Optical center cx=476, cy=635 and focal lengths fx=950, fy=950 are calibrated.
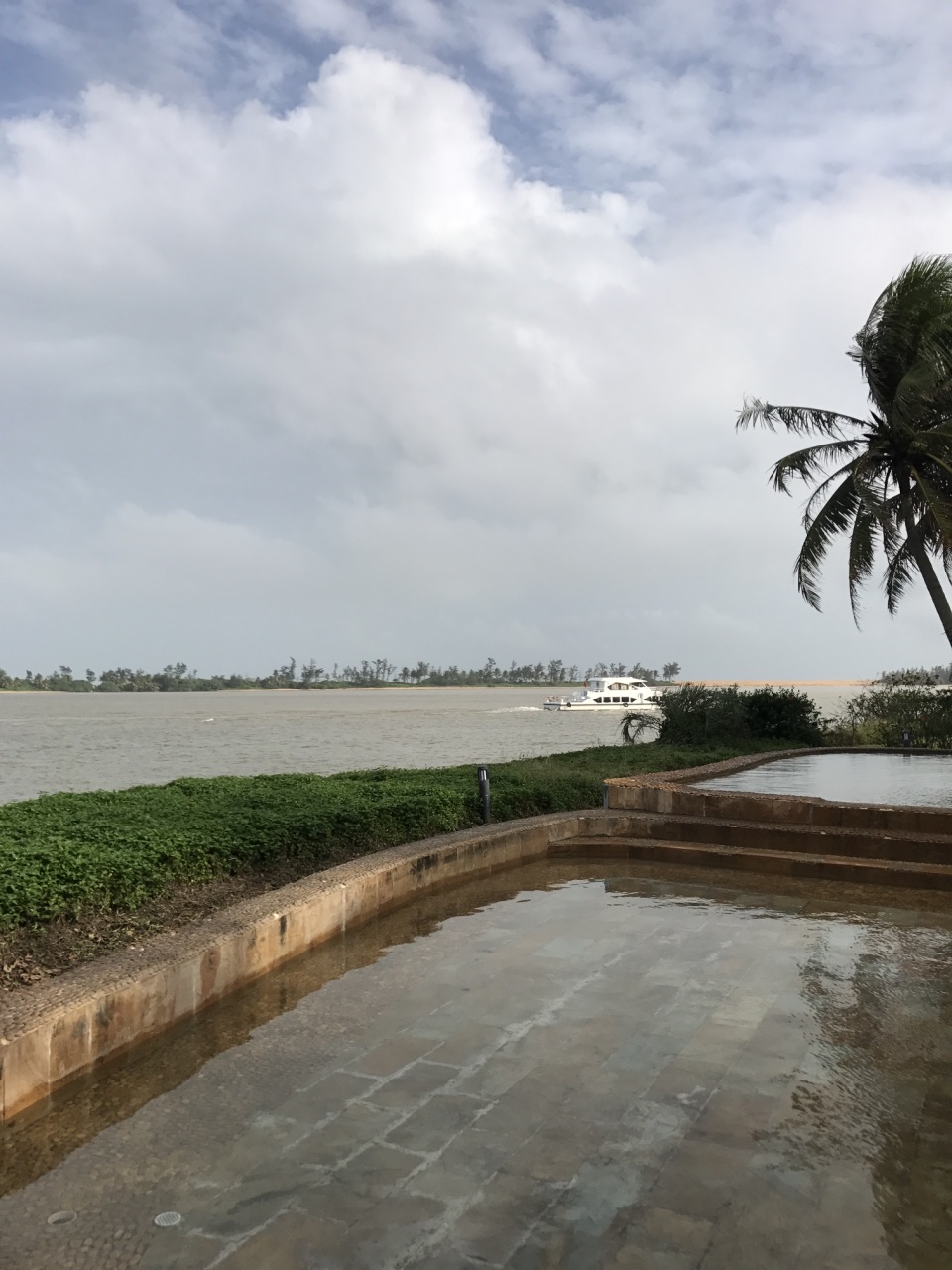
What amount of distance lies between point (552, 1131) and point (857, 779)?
10.3 metres

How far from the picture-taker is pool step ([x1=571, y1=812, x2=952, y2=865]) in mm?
8375

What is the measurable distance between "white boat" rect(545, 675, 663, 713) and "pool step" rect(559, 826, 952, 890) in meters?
68.6

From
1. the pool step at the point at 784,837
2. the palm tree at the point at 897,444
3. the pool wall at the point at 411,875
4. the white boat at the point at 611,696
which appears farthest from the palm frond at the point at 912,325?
the white boat at the point at 611,696

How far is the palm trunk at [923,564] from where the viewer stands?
707 inches

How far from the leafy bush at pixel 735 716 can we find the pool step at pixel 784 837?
30.2 feet

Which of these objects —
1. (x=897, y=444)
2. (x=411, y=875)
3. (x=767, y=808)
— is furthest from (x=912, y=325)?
(x=411, y=875)

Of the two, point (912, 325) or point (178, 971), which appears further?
point (912, 325)

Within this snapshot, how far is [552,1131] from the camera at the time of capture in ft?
11.5

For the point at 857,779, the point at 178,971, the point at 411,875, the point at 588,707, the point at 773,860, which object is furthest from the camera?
the point at 588,707

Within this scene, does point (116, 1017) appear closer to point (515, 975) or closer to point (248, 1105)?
point (248, 1105)

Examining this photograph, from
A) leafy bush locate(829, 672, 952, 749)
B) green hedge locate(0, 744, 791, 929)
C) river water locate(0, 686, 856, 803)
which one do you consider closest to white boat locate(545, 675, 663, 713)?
river water locate(0, 686, 856, 803)

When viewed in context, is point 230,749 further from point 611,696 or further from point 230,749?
point 611,696

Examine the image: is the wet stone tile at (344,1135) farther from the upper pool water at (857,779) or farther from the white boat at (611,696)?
the white boat at (611,696)

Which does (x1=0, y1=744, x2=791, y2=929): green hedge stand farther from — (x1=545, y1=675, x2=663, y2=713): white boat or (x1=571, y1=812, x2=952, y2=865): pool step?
(x1=545, y1=675, x2=663, y2=713): white boat
